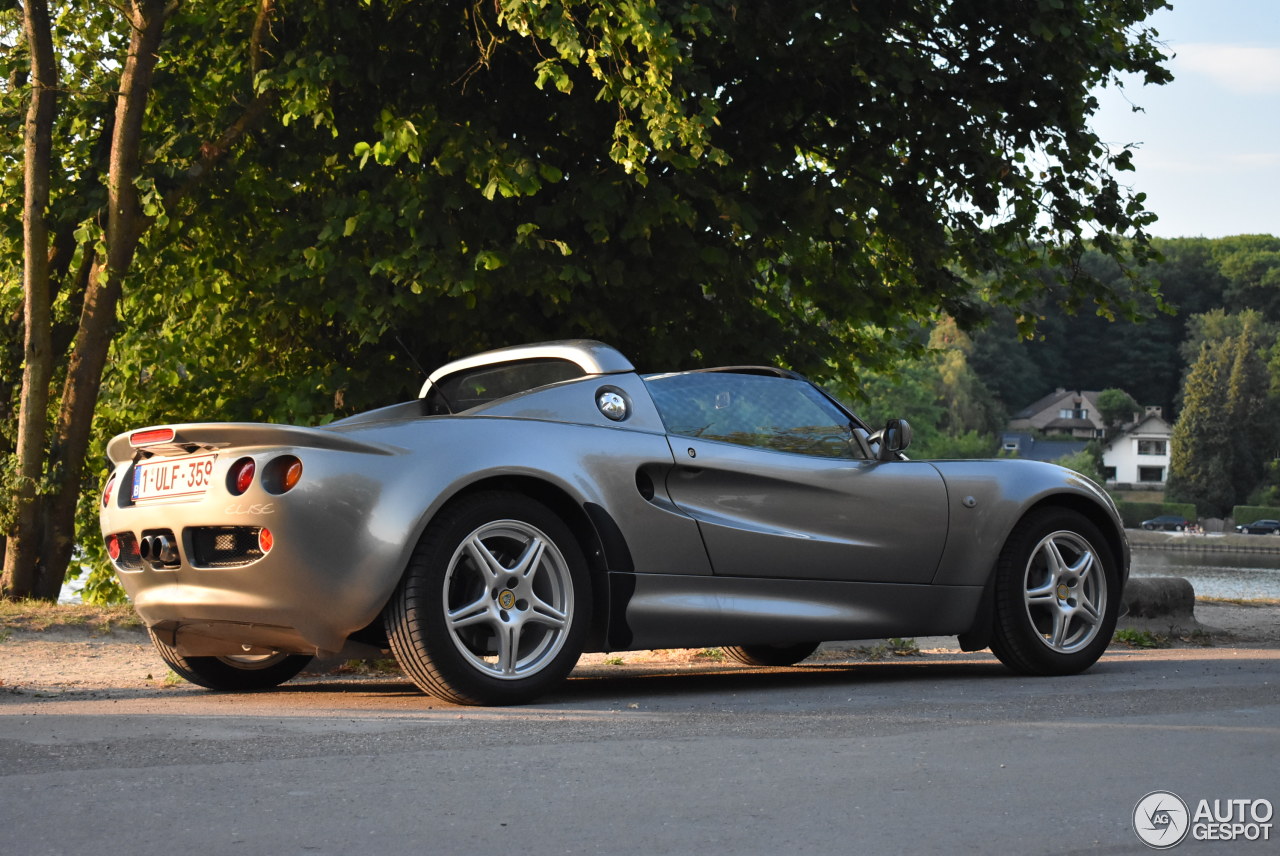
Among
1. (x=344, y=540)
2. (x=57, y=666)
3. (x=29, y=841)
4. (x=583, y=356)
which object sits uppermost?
(x=583, y=356)

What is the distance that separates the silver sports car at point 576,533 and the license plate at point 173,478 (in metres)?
0.01

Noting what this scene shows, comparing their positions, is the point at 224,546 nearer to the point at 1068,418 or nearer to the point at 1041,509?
the point at 1041,509

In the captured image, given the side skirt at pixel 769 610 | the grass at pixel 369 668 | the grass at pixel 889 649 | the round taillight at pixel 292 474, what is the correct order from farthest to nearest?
the grass at pixel 889 649 → the grass at pixel 369 668 → the side skirt at pixel 769 610 → the round taillight at pixel 292 474

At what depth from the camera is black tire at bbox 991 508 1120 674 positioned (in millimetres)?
7492

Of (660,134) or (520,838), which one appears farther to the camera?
(660,134)

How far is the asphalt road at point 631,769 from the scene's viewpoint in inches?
142

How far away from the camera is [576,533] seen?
6.36 metres

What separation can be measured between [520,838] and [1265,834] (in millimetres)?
1718

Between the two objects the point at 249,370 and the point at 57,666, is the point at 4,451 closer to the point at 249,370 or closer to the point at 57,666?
the point at 249,370

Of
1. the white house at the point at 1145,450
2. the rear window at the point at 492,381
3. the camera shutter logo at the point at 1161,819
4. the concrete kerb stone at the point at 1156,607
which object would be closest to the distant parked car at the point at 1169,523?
the white house at the point at 1145,450

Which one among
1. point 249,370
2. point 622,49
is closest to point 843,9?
point 622,49

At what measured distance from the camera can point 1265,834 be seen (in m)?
3.71

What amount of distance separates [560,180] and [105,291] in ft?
13.4

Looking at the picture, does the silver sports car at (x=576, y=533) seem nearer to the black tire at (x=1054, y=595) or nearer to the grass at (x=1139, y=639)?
the black tire at (x=1054, y=595)
